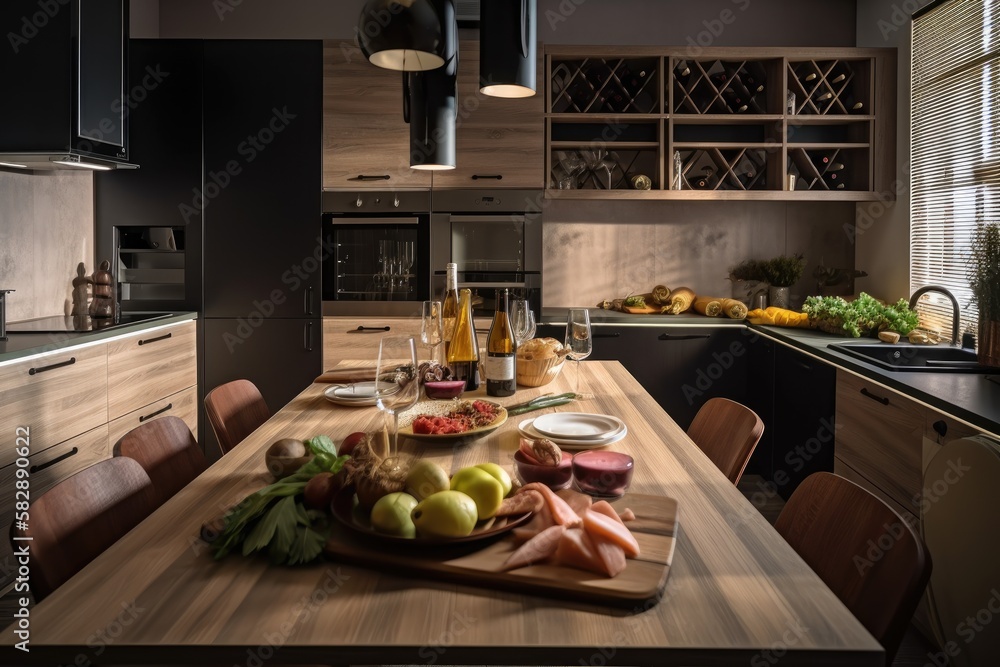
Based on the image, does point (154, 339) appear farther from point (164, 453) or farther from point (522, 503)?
point (522, 503)

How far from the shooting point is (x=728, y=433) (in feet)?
6.44

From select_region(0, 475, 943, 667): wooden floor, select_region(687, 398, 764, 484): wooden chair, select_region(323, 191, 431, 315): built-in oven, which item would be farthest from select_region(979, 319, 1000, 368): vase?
select_region(323, 191, 431, 315): built-in oven

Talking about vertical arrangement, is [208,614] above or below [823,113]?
below

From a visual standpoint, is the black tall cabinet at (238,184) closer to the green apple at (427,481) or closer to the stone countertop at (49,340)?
the stone countertop at (49,340)

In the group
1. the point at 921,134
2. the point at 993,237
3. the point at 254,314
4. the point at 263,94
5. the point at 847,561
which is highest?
the point at 263,94

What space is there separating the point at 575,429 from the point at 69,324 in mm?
2711

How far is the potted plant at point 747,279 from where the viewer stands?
4.53 meters

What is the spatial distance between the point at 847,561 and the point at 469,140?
136 inches

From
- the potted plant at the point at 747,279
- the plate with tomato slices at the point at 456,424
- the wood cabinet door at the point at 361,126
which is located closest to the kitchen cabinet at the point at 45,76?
the wood cabinet door at the point at 361,126

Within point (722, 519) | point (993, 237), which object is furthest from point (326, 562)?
point (993, 237)

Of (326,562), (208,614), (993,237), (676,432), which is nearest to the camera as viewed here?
(208,614)

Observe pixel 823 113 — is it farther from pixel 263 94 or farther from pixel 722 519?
pixel 722 519

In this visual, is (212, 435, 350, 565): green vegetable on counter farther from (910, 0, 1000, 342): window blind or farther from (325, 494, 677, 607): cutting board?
(910, 0, 1000, 342): window blind

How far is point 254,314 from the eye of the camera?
4273 millimetres
